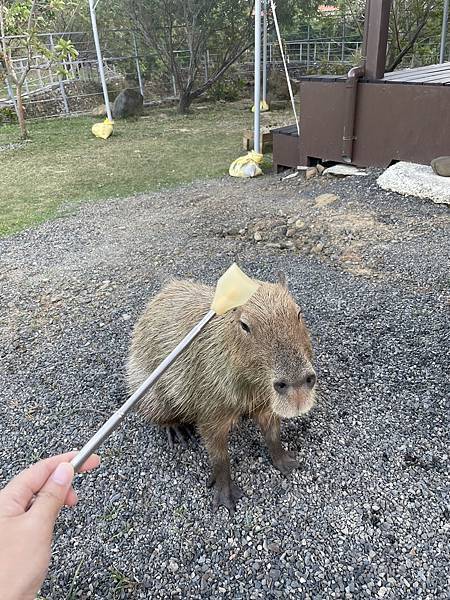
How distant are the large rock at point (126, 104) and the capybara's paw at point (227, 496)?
1213 cm

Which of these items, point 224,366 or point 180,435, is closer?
point 224,366

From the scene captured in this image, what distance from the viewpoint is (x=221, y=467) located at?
2.18 meters

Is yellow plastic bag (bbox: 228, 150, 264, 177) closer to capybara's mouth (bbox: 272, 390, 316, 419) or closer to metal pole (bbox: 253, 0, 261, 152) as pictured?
metal pole (bbox: 253, 0, 261, 152)

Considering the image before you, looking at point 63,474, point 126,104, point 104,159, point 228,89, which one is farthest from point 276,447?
point 228,89

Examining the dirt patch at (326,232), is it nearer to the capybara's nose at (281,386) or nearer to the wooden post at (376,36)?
the wooden post at (376,36)

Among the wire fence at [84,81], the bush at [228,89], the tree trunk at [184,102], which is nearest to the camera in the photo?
the tree trunk at [184,102]

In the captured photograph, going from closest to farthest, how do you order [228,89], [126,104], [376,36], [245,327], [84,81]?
[245,327] < [376,36] < [126,104] < [84,81] < [228,89]

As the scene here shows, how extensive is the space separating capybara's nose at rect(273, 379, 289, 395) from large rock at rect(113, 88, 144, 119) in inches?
488

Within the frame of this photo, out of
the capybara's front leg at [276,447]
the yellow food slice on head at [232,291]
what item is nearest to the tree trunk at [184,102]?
the capybara's front leg at [276,447]

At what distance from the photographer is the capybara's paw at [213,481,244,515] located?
84.7 inches

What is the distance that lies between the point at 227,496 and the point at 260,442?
396 mm

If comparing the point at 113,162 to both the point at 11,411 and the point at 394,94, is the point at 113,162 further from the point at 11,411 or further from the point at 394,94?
the point at 11,411

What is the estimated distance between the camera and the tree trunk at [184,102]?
13.0 m

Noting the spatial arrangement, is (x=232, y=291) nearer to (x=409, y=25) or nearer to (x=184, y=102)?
(x=184, y=102)
